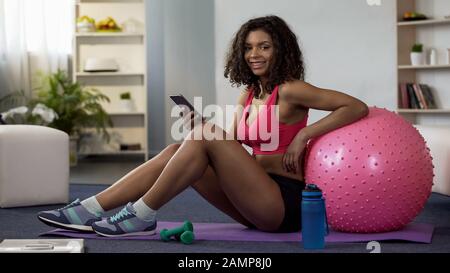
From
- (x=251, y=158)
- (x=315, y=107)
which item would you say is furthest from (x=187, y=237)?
(x=315, y=107)

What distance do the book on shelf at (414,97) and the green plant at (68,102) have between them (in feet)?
8.26

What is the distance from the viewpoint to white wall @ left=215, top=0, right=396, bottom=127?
5906mm

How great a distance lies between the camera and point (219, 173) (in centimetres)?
261

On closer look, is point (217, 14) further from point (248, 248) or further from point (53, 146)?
point (248, 248)

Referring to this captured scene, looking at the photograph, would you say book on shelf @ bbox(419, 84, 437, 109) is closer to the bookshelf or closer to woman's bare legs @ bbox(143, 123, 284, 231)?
the bookshelf

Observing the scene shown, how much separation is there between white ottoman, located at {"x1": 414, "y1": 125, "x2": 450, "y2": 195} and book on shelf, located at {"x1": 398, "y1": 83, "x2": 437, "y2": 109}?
2350 mm

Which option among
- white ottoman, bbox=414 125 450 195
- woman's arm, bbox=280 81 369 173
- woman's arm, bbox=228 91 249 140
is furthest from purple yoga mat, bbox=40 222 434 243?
white ottoman, bbox=414 125 450 195

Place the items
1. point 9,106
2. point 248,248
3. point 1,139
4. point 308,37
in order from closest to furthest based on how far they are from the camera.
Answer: point 248,248
point 1,139
point 308,37
point 9,106

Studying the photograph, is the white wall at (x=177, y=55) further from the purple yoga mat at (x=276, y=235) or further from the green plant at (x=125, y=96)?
the purple yoga mat at (x=276, y=235)

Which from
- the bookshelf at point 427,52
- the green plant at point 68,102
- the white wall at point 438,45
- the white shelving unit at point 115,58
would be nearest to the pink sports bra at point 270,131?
the bookshelf at point 427,52

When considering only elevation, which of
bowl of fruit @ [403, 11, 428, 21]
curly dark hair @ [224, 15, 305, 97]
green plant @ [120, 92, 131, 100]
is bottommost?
green plant @ [120, 92, 131, 100]

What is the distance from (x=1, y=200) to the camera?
3811 millimetres
